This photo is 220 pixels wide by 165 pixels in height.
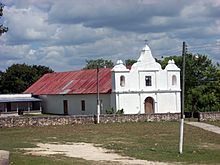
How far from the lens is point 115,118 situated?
4700cm

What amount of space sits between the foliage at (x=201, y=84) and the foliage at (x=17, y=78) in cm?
2684

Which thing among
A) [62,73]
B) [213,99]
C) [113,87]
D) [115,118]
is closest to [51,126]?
[115,118]

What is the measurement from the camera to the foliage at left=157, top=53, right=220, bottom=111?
2432 inches

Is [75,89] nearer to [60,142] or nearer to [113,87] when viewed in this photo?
[113,87]

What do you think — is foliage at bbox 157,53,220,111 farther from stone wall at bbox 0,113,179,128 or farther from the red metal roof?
stone wall at bbox 0,113,179,128

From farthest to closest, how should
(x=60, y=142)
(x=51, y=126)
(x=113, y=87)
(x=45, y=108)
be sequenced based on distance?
(x=45, y=108)
(x=113, y=87)
(x=51, y=126)
(x=60, y=142)

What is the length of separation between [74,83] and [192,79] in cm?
1987

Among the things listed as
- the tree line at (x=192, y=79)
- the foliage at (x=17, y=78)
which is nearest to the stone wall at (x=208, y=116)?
the tree line at (x=192, y=79)

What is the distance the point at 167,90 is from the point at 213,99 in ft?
21.6

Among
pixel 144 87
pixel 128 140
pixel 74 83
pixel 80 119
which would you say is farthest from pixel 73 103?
pixel 128 140

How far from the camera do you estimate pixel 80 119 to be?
45469mm

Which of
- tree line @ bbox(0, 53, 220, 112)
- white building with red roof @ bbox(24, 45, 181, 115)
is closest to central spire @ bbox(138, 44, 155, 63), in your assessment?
white building with red roof @ bbox(24, 45, 181, 115)

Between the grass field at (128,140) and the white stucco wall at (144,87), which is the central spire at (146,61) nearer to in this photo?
the white stucco wall at (144,87)

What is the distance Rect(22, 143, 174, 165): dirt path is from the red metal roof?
29.0 m
